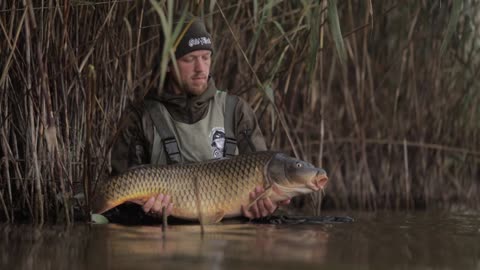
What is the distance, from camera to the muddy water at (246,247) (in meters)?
3.33

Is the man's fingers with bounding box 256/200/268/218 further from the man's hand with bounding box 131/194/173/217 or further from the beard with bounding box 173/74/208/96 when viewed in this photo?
the beard with bounding box 173/74/208/96

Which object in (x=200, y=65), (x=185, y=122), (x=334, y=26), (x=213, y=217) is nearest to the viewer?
(x=334, y=26)

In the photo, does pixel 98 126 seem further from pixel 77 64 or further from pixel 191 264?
pixel 191 264

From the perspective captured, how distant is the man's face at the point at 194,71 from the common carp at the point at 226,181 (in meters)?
0.50

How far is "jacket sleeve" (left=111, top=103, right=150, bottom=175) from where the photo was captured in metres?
5.13

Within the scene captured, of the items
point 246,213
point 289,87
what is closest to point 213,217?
point 246,213

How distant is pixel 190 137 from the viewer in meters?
5.16

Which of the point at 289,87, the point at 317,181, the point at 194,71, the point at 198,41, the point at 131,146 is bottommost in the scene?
the point at 317,181

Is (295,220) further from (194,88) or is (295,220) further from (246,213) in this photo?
(194,88)

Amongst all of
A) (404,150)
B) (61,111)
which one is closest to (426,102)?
(404,150)

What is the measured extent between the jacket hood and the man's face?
3 cm

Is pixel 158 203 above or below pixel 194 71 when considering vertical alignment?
below

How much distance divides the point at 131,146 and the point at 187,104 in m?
0.36

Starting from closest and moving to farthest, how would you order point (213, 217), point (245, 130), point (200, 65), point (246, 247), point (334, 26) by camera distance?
point (246, 247)
point (334, 26)
point (213, 217)
point (200, 65)
point (245, 130)
